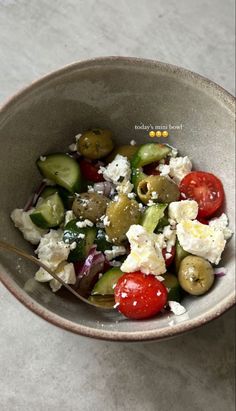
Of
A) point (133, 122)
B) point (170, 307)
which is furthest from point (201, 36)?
point (170, 307)

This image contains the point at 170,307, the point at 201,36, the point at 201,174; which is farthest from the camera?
the point at 201,36

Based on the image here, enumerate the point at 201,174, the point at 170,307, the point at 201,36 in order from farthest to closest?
the point at 201,36, the point at 201,174, the point at 170,307

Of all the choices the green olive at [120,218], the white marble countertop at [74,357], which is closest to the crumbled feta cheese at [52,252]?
the green olive at [120,218]

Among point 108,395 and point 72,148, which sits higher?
point 72,148

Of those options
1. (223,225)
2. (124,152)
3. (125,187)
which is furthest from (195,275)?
(124,152)

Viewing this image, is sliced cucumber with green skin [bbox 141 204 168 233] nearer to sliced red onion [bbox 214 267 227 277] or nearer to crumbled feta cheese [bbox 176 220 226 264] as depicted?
crumbled feta cheese [bbox 176 220 226 264]

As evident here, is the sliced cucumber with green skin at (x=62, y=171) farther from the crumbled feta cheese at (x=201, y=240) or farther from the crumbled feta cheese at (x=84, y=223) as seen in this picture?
the crumbled feta cheese at (x=201, y=240)

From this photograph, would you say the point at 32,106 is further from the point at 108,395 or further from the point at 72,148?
the point at 108,395
